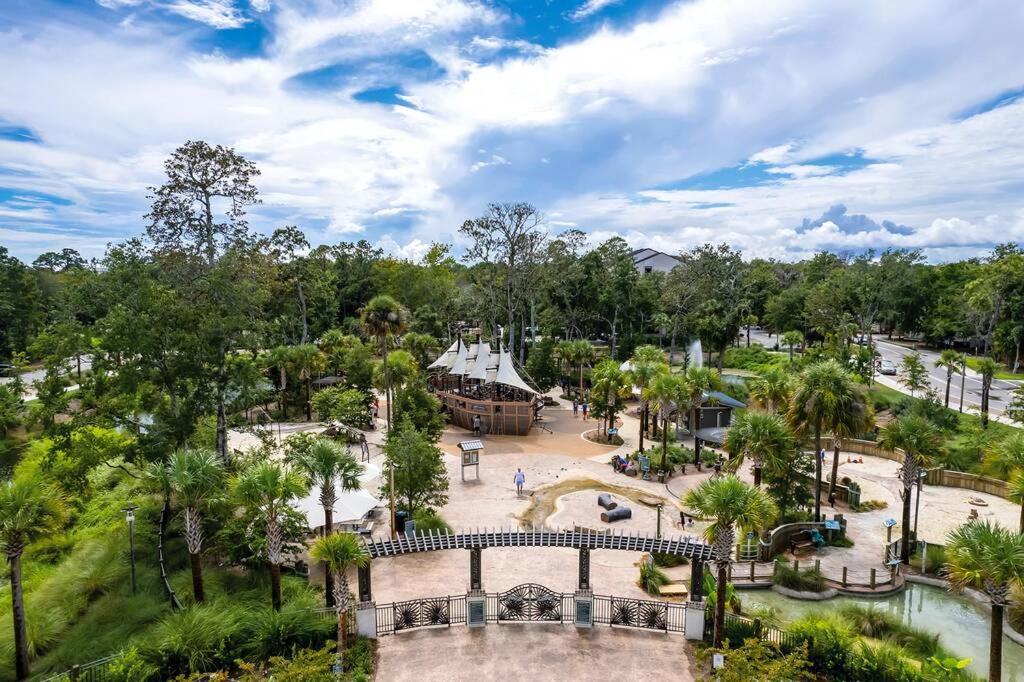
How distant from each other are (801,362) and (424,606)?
41.0 metres

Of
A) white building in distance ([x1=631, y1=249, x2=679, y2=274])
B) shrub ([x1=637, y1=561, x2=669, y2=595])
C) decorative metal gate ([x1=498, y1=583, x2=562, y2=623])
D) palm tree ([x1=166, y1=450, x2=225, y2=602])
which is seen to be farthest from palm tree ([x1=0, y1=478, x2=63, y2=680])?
white building in distance ([x1=631, y1=249, x2=679, y2=274])

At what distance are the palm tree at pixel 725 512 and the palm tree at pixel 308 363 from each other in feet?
105

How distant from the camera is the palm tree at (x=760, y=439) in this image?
71.1 ft

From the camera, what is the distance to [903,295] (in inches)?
2798

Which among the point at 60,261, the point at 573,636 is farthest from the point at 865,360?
the point at 60,261

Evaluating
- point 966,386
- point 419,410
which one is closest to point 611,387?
point 419,410

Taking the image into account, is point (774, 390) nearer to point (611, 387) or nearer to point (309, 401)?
point (611, 387)

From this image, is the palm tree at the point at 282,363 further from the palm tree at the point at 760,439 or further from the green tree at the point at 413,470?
the palm tree at the point at 760,439

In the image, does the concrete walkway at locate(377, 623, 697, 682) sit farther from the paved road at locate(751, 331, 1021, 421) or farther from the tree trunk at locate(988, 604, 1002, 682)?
the paved road at locate(751, 331, 1021, 421)

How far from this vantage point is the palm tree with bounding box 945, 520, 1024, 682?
11.9 metres

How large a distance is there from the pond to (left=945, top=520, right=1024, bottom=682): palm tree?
4296mm

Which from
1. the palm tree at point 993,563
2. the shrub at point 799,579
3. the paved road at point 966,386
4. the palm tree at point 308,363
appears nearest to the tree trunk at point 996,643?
the palm tree at point 993,563

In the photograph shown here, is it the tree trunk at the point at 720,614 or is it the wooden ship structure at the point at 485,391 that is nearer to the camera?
the tree trunk at the point at 720,614

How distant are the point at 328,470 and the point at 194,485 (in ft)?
10.9
